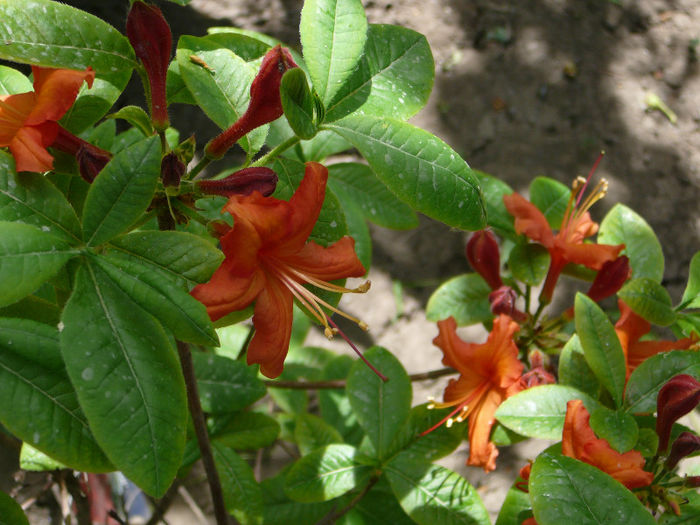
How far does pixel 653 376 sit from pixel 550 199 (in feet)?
1.99

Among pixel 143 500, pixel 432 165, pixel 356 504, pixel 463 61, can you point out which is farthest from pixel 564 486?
pixel 463 61

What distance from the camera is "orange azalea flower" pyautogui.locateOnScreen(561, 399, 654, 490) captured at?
3.26 ft

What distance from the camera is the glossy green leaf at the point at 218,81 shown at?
95 cm

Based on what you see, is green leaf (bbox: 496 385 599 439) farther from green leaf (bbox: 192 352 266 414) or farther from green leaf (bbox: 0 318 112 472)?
green leaf (bbox: 0 318 112 472)

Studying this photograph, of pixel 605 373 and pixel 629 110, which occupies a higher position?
pixel 605 373

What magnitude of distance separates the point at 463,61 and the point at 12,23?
2564 millimetres

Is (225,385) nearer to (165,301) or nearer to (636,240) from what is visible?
(165,301)

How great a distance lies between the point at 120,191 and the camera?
2.46 feet

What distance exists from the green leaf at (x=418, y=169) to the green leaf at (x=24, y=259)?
0.36 m

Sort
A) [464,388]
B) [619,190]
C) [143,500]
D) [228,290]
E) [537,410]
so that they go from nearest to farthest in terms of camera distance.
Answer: [228,290] < [537,410] < [464,388] < [143,500] < [619,190]

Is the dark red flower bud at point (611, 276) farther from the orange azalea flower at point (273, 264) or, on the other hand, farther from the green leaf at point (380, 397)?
the orange azalea flower at point (273, 264)

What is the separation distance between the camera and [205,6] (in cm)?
295

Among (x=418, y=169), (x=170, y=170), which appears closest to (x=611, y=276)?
(x=418, y=169)

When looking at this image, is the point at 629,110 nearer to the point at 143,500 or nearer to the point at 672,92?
the point at 672,92
